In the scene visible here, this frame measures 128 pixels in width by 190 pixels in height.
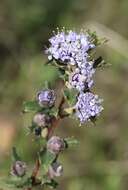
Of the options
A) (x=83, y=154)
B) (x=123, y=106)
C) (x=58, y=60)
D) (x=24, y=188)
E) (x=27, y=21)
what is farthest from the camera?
(x=27, y=21)

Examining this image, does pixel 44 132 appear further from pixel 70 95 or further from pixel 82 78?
pixel 82 78

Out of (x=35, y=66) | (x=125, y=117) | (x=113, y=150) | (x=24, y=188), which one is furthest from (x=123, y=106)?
(x=24, y=188)

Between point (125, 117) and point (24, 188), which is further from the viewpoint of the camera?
point (125, 117)

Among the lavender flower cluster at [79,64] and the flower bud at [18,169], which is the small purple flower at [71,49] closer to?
the lavender flower cluster at [79,64]

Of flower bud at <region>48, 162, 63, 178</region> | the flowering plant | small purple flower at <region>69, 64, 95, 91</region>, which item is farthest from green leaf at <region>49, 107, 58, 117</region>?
flower bud at <region>48, 162, 63, 178</region>

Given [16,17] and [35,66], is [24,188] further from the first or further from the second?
[16,17]
